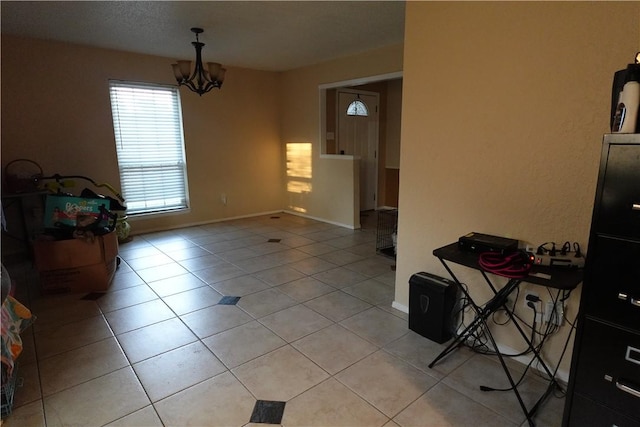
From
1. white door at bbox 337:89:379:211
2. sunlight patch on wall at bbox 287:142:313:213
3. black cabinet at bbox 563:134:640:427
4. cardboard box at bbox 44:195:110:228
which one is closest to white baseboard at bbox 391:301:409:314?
black cabinet at bbox 563:134:640:427

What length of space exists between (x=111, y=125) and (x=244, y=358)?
3.84 metres

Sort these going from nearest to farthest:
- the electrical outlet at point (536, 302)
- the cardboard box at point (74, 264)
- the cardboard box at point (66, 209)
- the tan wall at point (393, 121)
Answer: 1. the electrical outlet at point (536, 302)
2. the cardboard box at point (74, 264)
3. the cardboard box at point (66, 209)
4. the tan wall at point (393, 121)

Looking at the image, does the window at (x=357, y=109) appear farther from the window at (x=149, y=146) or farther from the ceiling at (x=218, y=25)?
the window at (x=149, y=146)

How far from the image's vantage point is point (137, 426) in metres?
1.62

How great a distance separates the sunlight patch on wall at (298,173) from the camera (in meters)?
5.80

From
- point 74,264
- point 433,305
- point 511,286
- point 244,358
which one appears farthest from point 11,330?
point 511,286

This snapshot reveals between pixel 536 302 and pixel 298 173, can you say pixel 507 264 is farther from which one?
pixel 298 173

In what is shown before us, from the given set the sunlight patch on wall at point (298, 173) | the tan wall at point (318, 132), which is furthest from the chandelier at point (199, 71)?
the sunlight patch on wall at point (298, 173)

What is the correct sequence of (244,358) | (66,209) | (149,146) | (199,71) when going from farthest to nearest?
(149,146) → (199,71) → (66,209) → (244,358)

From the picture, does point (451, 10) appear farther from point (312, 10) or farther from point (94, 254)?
point (94, 254)

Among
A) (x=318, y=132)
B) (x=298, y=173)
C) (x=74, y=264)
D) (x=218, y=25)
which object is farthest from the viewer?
(x=298, y=173)

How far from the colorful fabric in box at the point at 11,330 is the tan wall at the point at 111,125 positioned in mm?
2964

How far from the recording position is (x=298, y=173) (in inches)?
237

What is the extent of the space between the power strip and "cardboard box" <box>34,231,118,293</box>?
10.8 ft
